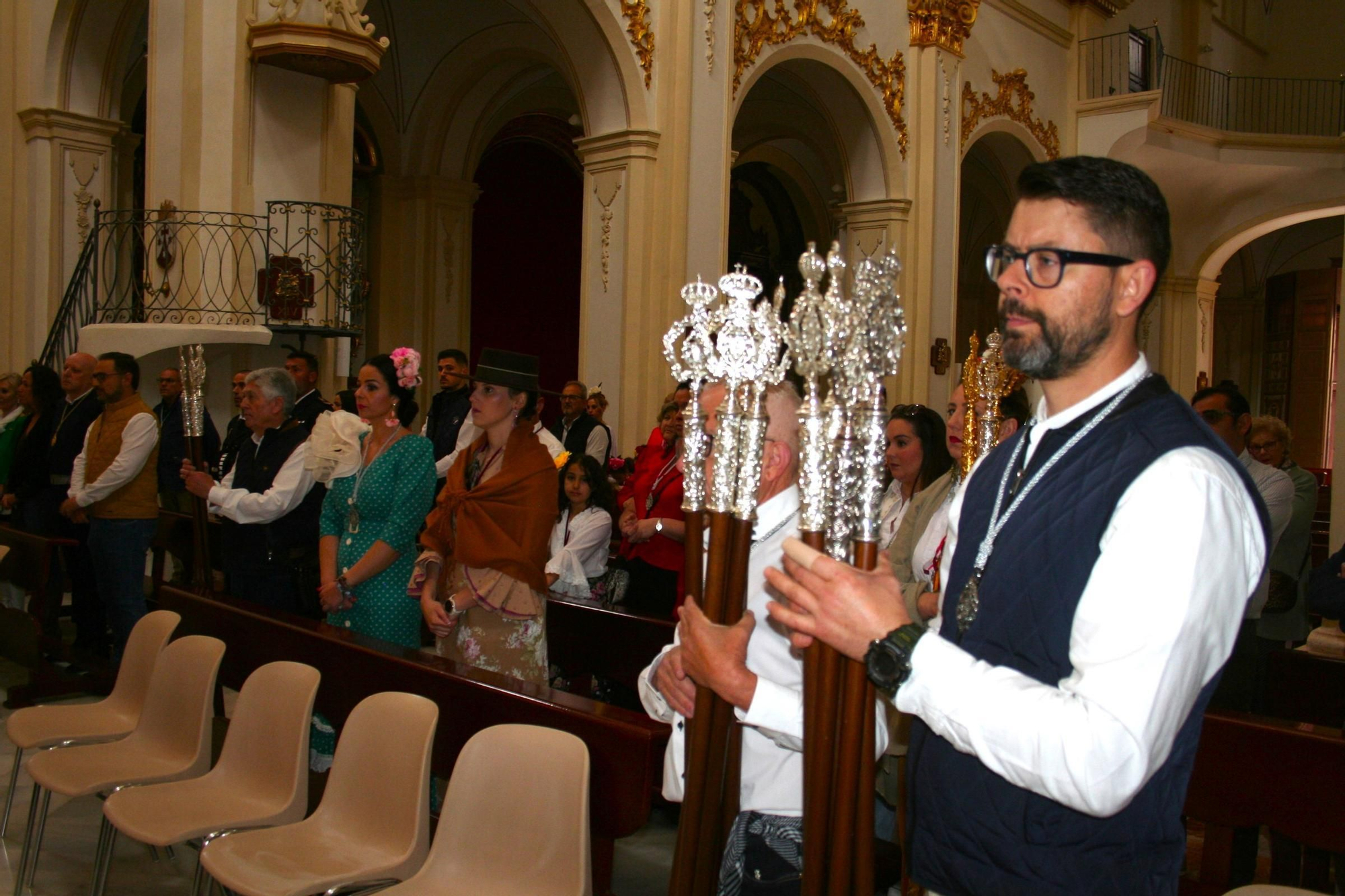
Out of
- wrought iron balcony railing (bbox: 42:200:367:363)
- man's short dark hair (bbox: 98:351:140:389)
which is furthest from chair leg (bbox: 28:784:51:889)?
wrought iron balcony railing (bbox: 42:200:367:363)

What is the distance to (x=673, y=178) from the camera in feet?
28.8

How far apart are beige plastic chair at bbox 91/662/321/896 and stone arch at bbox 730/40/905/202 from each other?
27.8ft

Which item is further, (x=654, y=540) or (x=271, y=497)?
(x=654, y=540)

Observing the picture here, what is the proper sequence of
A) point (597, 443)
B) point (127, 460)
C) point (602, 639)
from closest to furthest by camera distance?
point (602, 639), point (127, 460), point (597, 443)

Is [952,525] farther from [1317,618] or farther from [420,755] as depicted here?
[1317,618]

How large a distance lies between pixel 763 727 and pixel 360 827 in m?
1.48

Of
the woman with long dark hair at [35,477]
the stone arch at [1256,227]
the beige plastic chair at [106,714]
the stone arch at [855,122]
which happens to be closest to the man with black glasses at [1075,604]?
the beige plastic chair at [106,714]

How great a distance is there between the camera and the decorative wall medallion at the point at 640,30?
8.41m

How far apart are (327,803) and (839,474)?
196 centimetres

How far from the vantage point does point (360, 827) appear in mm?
2760

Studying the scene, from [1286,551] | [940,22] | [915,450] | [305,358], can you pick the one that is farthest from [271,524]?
[940,22]

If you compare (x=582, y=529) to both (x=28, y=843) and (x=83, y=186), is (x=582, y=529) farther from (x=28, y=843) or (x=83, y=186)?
(x=83, y=186)

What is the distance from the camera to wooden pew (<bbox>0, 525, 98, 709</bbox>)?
4867mm

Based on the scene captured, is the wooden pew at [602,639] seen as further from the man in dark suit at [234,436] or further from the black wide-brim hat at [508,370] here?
the man in dark suit at [234,436]
